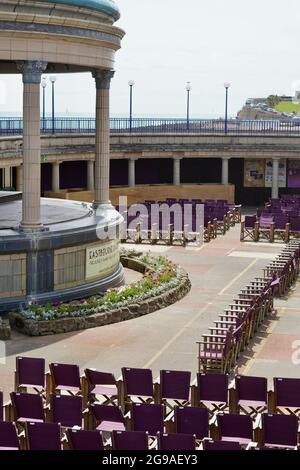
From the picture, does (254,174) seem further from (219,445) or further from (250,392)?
(219,445)

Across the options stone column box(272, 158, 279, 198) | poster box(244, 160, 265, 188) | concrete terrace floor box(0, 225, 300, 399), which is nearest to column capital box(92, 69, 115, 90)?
concrete terrace floor box(0, 225, 300, 399)

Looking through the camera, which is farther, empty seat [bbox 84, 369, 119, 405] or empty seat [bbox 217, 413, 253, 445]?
empty seat [bbox 84, 369, 119, 405]

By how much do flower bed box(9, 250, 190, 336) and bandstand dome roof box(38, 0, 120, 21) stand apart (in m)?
7.82

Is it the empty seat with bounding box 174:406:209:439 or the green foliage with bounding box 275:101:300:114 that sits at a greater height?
the green foliage with bounding box 275:101:300:114

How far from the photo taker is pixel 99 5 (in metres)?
25.8

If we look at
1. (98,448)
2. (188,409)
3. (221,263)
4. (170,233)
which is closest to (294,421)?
(188,409)

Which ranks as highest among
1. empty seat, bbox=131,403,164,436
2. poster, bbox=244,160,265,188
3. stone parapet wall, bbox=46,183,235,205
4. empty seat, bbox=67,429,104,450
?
poster, bbox=244,160,265,188

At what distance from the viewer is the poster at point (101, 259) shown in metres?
26.2

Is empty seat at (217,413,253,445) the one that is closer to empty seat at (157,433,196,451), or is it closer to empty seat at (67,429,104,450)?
empty seat at (157,433,196,451)

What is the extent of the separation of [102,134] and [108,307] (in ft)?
23.3

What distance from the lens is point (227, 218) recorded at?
42.8 metres

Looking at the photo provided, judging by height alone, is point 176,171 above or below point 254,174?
above

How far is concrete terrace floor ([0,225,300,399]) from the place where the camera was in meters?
19.8

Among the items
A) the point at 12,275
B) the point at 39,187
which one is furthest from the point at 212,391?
the point at 39,187
